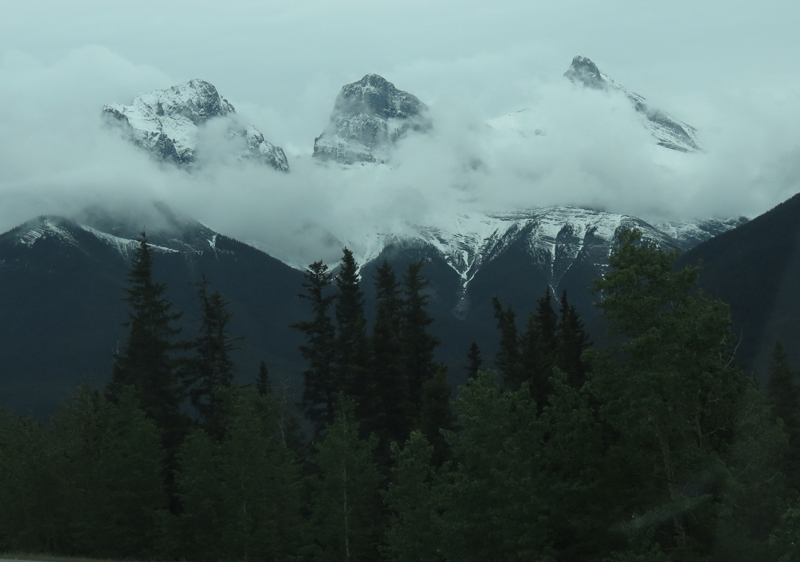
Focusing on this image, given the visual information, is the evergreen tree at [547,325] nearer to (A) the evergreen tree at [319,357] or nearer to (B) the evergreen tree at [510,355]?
(B) the evergreen tree at [510,355]

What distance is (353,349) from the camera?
55.9 m

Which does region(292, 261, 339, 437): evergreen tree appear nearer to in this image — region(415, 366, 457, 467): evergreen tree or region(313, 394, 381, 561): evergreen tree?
region(415, 366, 457, 467): evergreen tree

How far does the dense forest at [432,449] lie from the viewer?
3016 cm

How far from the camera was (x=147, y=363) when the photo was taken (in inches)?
2108

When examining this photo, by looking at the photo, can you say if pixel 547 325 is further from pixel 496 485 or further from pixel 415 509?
pixel 496 485

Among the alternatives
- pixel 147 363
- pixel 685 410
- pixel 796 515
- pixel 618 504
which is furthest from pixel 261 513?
pixel 796 515

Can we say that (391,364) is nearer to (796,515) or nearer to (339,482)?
(339,482)

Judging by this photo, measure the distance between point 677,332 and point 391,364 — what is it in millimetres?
28209

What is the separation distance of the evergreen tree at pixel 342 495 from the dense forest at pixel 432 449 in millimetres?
122

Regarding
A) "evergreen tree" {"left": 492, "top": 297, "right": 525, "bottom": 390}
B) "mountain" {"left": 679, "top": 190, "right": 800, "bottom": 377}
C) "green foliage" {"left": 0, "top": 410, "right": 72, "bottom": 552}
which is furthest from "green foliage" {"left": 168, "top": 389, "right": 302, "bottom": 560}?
"mountain" {"left": 679, "top": 190, "right": 800, "bottom": 377}

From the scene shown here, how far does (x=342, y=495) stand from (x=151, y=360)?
53.0 ft

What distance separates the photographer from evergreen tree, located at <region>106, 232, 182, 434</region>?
53.1 m

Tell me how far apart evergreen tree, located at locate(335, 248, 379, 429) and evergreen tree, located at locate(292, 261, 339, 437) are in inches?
25.1

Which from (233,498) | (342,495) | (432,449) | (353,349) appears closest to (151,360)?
(353,349)
